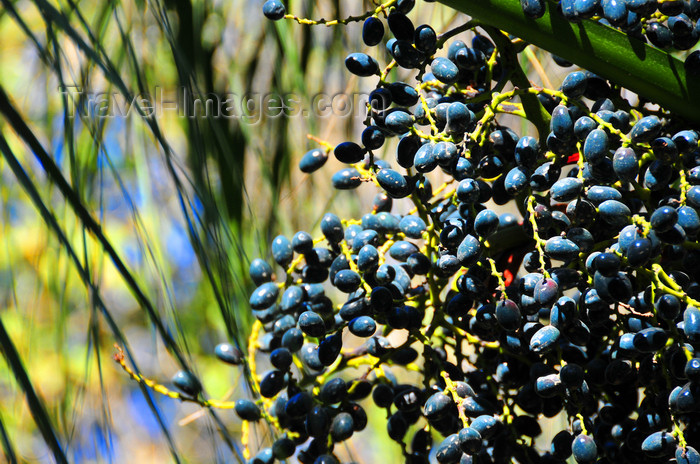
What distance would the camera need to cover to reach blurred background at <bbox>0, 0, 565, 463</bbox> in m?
0.42

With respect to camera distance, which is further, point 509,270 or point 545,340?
point 509,270

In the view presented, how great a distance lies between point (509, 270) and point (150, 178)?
378 mm

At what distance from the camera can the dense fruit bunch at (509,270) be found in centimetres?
45

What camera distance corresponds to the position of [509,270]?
60 cm

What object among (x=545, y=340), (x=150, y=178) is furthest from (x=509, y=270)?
(x=150, y=178)

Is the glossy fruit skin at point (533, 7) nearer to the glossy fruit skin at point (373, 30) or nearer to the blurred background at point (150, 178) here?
the glossy fruit skin at point (373, 30)

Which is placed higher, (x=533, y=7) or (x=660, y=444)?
(x=533, y=7)

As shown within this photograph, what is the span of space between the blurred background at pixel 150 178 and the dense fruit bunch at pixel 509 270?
7 cm

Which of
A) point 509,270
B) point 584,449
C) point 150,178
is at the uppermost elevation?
point 150,178

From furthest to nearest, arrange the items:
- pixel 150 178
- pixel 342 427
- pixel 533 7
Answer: pixel 150 178
pixel 342 427
pixel 533 7

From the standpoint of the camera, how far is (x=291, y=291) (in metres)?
0.57

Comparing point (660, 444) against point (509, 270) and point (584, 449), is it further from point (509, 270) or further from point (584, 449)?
point (509, 270)

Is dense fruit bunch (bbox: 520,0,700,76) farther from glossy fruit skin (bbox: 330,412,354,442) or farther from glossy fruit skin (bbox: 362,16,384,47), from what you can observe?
glossy fruit skin (bbox: 330,412,354,442)

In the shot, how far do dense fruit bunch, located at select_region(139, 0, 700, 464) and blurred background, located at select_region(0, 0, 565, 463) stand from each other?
2.9 inches
